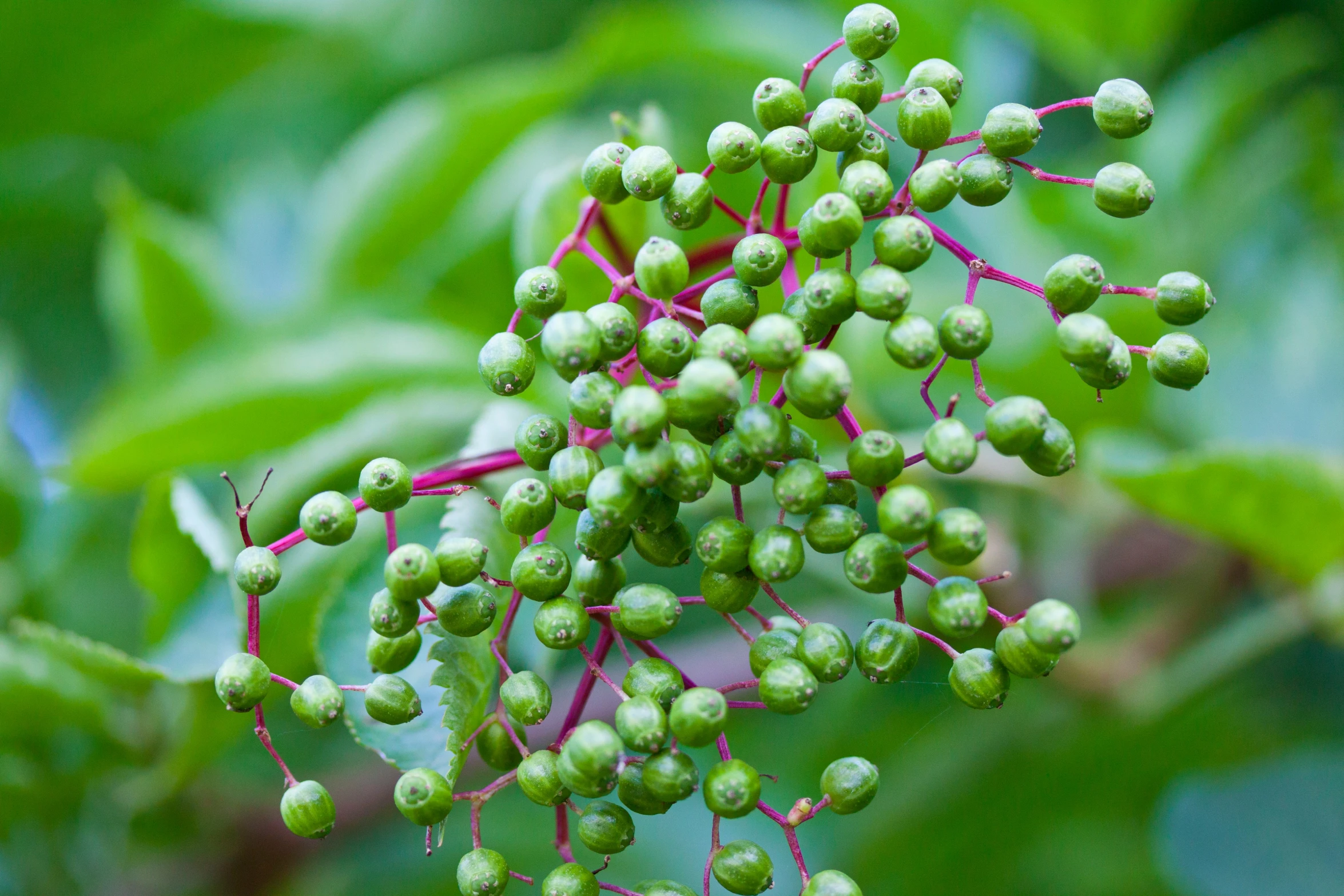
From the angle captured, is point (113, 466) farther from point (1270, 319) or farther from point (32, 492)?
point (1270, 319)

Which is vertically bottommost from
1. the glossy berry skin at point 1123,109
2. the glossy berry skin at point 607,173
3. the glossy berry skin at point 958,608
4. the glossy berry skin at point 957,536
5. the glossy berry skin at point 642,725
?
the glossy berry skin at point 642,725

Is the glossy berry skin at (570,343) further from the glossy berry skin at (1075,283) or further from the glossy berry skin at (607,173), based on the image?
the glossy berry skin at (1075,283)

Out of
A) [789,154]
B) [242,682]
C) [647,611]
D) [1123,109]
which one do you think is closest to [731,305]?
[789,154]

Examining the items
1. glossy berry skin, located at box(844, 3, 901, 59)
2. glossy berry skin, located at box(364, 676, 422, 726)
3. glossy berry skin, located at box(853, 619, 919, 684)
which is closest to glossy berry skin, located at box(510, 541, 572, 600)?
glossy berry skin, located at box(364, 676, 422, 726)

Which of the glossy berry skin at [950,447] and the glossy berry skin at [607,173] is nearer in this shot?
the glossy berry skin at [950,447]

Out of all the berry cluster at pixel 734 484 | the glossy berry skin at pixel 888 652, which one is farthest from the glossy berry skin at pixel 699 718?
the glossy berry skin at pixel 888 652

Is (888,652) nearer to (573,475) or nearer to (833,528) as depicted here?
(833,528)
